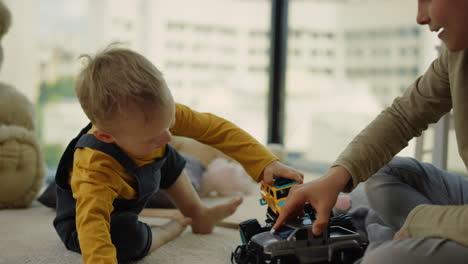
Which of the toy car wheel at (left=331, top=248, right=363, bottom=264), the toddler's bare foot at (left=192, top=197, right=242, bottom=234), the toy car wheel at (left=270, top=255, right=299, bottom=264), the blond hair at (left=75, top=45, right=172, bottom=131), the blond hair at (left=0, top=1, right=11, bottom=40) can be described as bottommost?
the toddler's bare foot at (left=192, top=197, right=242, bottom=234)

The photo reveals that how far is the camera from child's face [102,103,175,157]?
34.6 inches

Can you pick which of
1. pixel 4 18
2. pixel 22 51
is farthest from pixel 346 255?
pixel 22 51

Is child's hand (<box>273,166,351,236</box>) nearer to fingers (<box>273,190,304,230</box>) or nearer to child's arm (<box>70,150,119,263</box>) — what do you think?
fingers (<box>273,190,304,230</box>)

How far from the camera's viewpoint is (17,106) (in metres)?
1.54

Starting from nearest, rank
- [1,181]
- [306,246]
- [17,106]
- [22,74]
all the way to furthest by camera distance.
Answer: [306,246], [1,181], [17,106], [22,74]

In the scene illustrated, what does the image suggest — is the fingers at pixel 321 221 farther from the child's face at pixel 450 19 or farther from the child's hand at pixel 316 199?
the child's face at pixel 450 19

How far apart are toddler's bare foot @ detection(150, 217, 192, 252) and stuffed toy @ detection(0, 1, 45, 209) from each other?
520 mm

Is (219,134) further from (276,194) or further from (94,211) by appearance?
A: (94,211)

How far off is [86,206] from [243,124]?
2.02 metres

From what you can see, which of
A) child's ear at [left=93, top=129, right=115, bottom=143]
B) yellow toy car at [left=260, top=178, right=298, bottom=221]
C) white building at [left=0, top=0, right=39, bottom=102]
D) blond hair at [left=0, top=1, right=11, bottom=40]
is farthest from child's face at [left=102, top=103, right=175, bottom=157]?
white building at [left=0, top=0, right=39, bottom=102]

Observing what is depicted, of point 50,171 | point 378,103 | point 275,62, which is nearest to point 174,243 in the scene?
point 50,171

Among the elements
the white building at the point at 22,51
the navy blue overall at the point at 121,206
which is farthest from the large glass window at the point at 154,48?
the navy blue overall at the point at 121,206

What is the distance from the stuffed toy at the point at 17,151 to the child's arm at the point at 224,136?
655 millimetres

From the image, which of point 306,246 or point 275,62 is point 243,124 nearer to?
point 275,62
